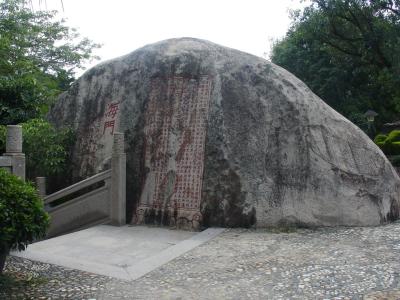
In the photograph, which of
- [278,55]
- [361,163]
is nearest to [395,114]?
[278,55]

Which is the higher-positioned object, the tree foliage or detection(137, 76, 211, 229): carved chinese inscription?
the tree foliage

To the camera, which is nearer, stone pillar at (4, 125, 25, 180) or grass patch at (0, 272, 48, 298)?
grass patch at (0, 272, 48, 298)

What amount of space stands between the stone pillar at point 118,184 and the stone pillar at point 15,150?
2.52 metres

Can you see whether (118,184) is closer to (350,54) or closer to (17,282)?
(17,282)

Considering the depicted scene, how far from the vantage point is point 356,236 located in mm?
6652

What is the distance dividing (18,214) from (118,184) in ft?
11.8

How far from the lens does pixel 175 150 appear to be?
811 cm

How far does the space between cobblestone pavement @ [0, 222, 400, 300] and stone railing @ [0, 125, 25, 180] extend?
1.17 meters

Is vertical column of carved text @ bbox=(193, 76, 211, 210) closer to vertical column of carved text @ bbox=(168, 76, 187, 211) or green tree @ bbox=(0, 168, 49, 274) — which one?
vertical column of carved text @ bbox=(168, 76, 187, 211)

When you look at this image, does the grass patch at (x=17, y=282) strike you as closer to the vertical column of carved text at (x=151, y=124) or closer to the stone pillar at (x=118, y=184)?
the stone pillar at (x=118, y=184)

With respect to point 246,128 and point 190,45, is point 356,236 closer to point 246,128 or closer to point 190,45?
point 246,128

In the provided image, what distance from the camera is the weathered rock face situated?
294 inches

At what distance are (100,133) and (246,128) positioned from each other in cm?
313

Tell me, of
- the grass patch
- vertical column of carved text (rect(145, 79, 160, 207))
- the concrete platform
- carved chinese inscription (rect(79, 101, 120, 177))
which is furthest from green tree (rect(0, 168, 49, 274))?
carved chinese inscription (rect(79, 101, 120, 177))
